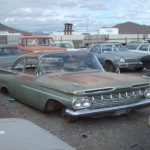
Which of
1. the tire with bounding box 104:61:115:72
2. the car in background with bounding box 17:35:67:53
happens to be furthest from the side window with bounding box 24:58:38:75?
the car in background with bounding box 17:35:67:53

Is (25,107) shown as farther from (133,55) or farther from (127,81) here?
(133,55)

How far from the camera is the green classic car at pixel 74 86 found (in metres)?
6.14

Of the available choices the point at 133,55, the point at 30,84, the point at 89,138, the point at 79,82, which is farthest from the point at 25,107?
the point at 133,55

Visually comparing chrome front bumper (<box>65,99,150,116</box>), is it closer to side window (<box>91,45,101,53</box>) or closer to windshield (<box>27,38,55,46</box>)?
side window (<box>91,45,101,53</box>)

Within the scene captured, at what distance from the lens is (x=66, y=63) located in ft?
24.4

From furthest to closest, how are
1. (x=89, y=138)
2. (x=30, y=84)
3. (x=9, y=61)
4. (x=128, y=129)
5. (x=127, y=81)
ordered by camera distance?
(x=9, y=61) → (x=30, y=84) → (x=127, y=81) → (x=128, y=129) → (x=89, y=138)

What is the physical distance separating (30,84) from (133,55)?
355 inches

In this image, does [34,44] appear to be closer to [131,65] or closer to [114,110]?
[131,65]

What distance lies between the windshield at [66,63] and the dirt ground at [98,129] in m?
0.93

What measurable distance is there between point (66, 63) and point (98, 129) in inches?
69.8

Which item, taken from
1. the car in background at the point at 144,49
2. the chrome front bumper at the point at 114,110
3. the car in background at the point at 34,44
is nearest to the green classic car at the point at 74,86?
the chrome front bumper at the point at 114,110

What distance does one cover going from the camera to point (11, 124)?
317 cm

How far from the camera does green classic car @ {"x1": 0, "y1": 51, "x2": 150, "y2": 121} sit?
6145mm

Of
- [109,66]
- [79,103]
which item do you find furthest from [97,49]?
[79,103]
